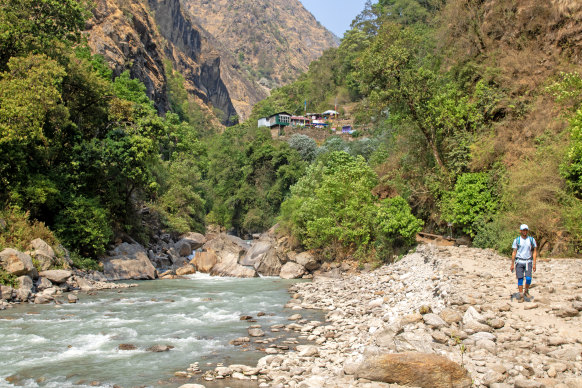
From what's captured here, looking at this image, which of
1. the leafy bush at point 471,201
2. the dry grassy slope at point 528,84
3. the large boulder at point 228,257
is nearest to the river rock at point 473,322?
the dry grassy slope at point 528,84

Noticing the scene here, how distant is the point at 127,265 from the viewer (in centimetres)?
2367

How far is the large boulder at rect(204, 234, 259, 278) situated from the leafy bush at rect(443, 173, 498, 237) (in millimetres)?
13730

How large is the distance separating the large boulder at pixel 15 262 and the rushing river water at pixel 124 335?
218 cm

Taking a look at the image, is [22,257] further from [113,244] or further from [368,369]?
[368,369]

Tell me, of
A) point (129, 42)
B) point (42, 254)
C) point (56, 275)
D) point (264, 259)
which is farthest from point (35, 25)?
point (129, 42)

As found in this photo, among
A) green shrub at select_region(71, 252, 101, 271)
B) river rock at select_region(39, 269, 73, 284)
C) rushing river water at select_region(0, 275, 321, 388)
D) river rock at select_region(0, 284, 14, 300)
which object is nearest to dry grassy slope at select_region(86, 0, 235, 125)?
green shrub at select_region(71, 252, 101, 271)

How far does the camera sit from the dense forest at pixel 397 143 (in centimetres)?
1664

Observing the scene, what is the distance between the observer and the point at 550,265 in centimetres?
1210

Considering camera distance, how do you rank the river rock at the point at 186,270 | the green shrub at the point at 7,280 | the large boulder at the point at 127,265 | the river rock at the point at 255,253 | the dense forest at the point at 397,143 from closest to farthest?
the green shrub at the point at 7,280, the dense forest at the point at 397,143, the large boulder at the point at 127,265, the river rock at the point at 186,270, the river rock at the point at 255,253

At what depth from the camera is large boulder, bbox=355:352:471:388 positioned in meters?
6.56

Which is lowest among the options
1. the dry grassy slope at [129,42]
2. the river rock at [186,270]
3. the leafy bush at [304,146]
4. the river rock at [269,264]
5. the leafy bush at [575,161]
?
the river rock at [186,270]

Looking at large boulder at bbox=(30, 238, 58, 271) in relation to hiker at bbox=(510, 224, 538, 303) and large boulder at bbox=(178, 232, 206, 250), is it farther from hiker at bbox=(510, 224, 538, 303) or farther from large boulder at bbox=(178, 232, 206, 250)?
hiker at bbox=(510, 224, 538, 303)

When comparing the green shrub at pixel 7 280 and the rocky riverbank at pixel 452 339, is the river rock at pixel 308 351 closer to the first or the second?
the rocky riverbank at pixel 452 339

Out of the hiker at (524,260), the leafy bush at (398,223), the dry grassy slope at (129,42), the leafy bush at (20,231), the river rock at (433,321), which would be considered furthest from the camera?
the dry grassy slope at (129,42)
